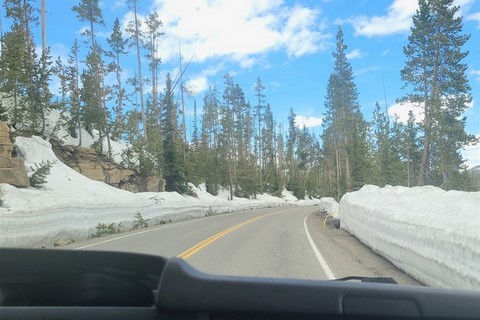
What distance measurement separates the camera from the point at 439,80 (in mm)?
38406

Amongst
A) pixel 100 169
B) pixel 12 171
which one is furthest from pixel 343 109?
pixel 12 171

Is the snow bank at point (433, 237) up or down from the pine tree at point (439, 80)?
down

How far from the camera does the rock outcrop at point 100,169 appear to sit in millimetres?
29908

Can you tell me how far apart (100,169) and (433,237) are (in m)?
27.5

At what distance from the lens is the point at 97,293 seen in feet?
8.57

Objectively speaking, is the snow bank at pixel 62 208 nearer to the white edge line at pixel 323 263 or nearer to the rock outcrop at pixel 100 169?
the rock outcrop at pixel 100 169

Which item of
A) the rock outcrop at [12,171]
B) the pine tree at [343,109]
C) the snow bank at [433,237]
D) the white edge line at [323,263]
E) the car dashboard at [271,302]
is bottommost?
the white edge line at [323,263]

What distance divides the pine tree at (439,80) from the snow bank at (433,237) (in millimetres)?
28493

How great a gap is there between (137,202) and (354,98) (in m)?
47.8

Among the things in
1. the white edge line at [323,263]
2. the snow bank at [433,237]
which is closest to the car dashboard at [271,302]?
the snow bank at [433,237]

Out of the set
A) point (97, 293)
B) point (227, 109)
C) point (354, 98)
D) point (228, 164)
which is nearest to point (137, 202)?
point (97, 293)

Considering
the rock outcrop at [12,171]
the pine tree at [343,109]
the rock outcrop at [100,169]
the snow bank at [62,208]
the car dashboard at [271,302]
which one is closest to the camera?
the car dashboard at [271,302]

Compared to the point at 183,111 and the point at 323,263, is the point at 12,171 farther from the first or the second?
the point at 183,111

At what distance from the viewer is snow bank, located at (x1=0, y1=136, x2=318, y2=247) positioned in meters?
13.0
